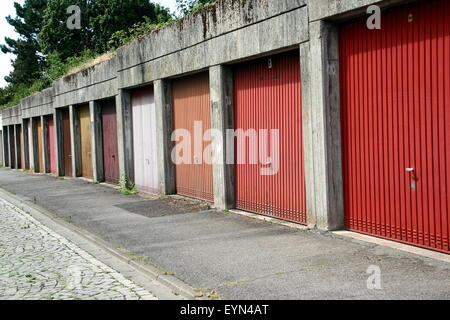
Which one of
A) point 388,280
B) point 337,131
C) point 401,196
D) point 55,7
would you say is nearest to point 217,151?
point 337,131

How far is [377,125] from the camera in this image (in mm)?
7918

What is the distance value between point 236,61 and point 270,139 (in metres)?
1.78

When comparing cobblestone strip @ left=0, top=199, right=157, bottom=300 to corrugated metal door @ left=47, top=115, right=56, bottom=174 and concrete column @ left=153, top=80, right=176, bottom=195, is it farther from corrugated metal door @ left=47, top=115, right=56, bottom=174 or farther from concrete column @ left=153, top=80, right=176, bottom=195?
corrugated metal door @ left=47, top=115, right=56, bottom=174

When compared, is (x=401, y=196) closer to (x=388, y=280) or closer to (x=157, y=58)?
(x=388, y=280)

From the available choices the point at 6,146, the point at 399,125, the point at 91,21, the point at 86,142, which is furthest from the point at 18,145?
the point at 399,125

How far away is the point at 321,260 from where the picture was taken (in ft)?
23.0

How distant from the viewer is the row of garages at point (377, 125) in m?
6.98

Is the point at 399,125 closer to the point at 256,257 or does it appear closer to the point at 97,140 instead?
the point at 256,257

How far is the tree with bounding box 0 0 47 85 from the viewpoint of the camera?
68.5 metres

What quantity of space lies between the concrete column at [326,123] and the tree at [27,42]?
6420 centimetres

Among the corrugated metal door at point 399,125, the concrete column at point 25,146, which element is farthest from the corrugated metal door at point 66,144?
the corrugated metal door at point 399,125

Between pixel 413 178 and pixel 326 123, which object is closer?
pixel 413 178

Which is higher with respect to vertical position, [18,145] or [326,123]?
[326,123]

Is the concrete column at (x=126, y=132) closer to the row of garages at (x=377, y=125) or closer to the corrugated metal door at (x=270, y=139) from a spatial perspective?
the row of garages at (x=377, y=125)
